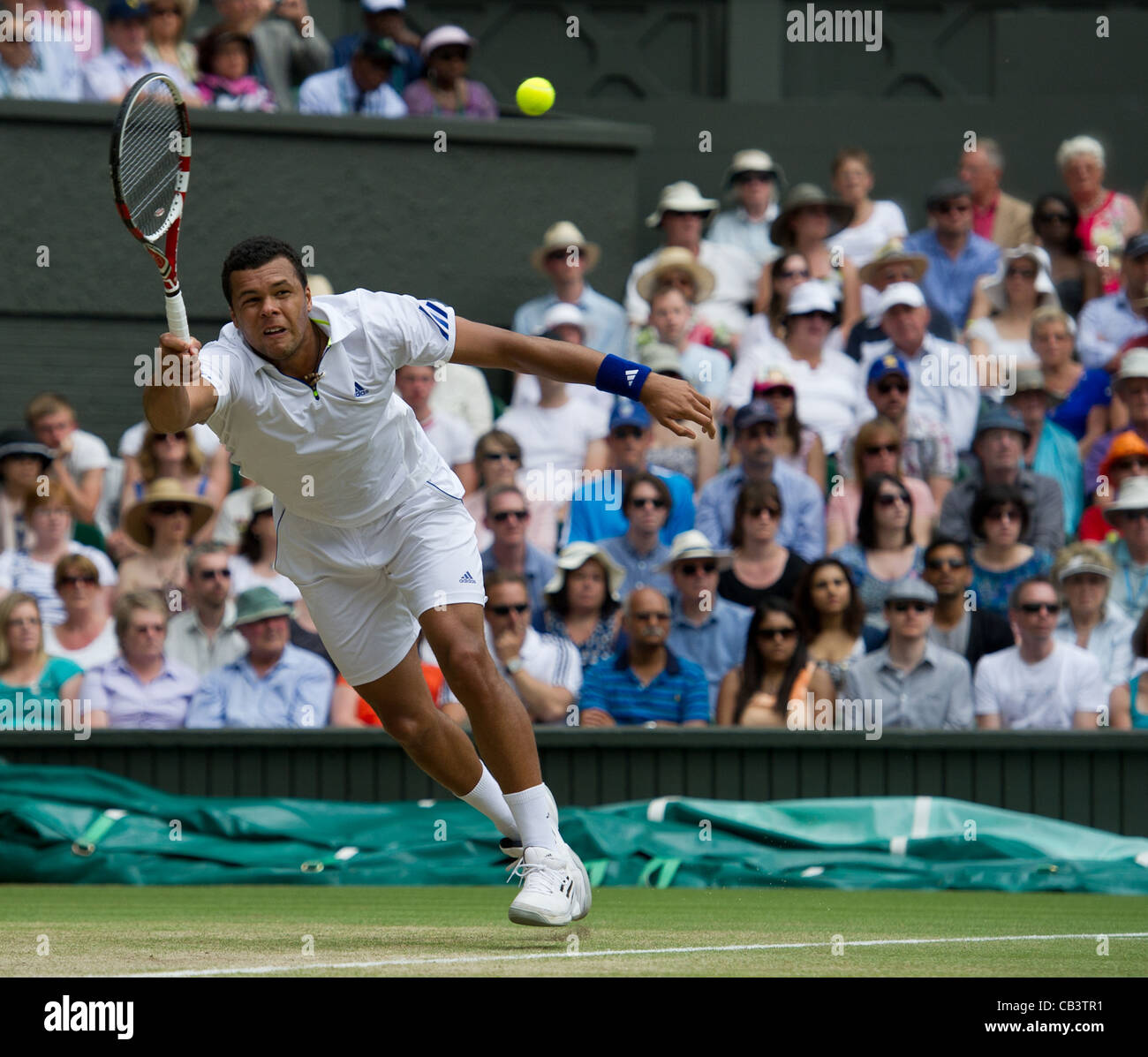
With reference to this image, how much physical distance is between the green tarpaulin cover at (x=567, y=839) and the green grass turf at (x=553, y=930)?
176 mm

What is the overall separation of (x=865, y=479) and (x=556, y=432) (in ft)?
5.42

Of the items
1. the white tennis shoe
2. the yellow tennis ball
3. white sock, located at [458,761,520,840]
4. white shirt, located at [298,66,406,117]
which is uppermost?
white shirt, located at [298,66,406,117]

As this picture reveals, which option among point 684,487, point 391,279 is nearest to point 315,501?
point 684,487

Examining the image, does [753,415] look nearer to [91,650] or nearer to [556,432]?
[556,432]

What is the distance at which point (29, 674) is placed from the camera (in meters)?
8.72

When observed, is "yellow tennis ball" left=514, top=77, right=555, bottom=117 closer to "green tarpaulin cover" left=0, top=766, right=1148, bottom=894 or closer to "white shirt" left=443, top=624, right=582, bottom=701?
"white shirt" left=443, top=624, right=582, bottom=701

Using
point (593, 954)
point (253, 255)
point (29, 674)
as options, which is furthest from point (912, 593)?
point (253, 255)

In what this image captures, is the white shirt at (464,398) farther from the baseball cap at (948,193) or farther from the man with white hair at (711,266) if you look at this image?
the baseball cap at (948,193)

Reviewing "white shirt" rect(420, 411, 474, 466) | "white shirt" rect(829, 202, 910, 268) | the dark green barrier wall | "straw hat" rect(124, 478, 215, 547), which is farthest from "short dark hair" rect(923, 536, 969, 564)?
"straw hat" rect(124, 478, 215, 547)

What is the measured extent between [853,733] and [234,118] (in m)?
5.52

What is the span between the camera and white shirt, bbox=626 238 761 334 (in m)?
11.1

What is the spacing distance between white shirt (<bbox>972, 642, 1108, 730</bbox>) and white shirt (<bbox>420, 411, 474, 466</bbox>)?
286cm

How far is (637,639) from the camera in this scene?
8.62m
